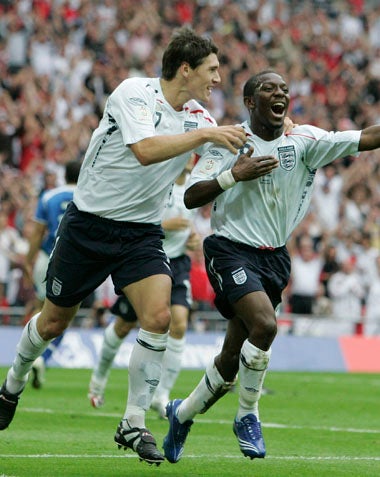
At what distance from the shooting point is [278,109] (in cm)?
789

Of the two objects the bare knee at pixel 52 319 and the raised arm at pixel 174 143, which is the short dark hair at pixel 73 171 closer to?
the bare knee at pixel 52 319

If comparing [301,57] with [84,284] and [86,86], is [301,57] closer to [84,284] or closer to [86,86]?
[86,86]

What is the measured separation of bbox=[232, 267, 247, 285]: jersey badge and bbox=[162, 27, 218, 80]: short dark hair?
1.37 m

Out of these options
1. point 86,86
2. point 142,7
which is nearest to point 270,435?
point 86,86

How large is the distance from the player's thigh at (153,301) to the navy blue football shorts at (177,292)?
395 cm

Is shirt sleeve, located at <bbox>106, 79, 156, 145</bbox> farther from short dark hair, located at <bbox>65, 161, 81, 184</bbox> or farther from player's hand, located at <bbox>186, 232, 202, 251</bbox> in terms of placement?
short dark hair, located at <bbox>65, 161, 81, 184</bbox>

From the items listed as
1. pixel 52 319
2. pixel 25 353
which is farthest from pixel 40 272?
pixel 52 319

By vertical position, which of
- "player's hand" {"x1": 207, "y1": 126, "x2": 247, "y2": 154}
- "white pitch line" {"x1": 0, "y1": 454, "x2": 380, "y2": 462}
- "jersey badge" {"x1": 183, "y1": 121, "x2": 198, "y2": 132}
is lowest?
"white pitch line" {"x1": 0, "y1": 454, "x2": 380, "y2": 462}

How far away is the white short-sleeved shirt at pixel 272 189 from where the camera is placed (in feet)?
25.9

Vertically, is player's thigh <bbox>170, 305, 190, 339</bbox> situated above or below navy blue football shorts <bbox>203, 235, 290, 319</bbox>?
below

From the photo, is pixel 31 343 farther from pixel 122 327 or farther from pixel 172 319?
pixel 172 319

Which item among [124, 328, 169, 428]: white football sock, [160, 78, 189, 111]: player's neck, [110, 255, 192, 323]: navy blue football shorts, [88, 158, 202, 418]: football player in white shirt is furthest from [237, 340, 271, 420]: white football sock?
[110, 255, 192, 323]: navy blue football shorts

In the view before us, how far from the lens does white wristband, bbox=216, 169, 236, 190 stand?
24.6 feet

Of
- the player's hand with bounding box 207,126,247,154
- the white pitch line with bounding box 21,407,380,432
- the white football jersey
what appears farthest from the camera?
the white football jersey
